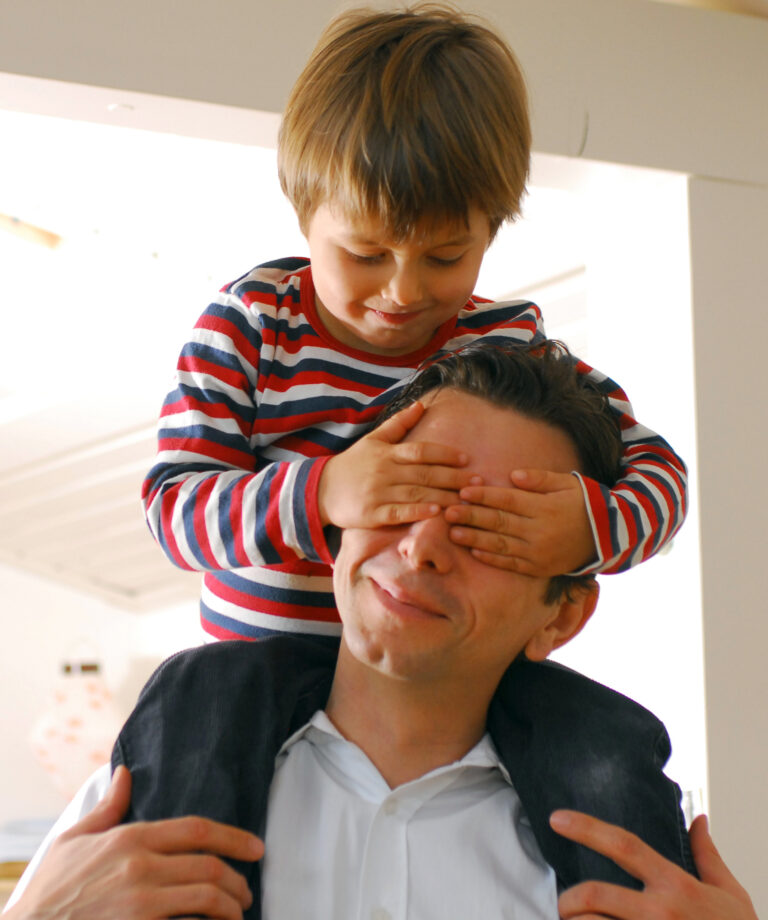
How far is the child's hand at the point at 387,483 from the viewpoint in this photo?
1219 millimetres

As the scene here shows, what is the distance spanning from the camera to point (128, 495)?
6051 mm

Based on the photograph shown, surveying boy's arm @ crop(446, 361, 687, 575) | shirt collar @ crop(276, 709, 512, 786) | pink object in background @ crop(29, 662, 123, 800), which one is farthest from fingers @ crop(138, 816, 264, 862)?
pink object in background @ crop(29, 662, 123, 800)

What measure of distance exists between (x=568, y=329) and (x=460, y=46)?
286 cm

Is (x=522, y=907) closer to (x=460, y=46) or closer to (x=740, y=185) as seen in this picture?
(x=460, y=46)

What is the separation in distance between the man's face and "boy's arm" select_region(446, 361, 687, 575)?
0.03 m

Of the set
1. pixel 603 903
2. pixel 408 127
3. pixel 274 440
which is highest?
pixel 408 127

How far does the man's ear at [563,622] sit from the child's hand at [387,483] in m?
0.24

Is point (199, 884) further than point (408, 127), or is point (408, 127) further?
point (408, 127)

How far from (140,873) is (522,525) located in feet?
1.68

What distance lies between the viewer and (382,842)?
123 centimetres

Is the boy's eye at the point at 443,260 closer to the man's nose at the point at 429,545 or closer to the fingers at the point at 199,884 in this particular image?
the man's nose at the point at 429,545

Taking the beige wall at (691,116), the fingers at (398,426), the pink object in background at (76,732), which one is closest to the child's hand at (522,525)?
the fingers at (398,426)

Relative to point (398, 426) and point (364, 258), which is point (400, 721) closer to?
point (398, 426)

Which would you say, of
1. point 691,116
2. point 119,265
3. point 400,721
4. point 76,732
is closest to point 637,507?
point 400,721
